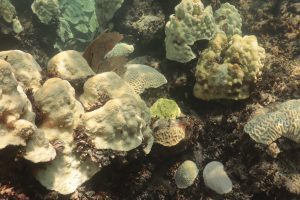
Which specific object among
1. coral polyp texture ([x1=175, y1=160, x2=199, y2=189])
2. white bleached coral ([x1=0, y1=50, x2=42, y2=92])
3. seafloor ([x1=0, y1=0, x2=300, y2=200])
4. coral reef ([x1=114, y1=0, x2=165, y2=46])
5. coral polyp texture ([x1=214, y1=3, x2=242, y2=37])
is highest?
white bleached coral ([x1=0, y1=50, x2=42, y2=92])

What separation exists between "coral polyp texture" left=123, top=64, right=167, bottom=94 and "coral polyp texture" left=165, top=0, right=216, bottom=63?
60 centimetres

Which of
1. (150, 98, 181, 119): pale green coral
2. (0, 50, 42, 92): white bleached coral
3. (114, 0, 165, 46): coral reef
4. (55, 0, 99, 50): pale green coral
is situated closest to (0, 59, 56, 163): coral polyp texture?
(0, 50, 42, 92): white bleached coral

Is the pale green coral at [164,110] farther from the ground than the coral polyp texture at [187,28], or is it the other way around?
the coral polyp texture at [187,28]

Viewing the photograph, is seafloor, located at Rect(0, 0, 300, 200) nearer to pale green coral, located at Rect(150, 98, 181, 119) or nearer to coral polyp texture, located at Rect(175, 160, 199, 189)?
coral polyp texture, located at Rect(175, 160, 199, 189)

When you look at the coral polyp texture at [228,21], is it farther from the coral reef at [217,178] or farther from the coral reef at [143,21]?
the coral reef at [217,178]

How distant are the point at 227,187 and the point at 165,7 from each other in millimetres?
4444

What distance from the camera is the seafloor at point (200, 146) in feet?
14.3

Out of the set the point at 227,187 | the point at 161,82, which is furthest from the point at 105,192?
the point at 161,82

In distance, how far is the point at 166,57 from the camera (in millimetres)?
6605

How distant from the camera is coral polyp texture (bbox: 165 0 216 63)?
6.27m

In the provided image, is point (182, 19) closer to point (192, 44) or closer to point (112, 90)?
point (192, 44)

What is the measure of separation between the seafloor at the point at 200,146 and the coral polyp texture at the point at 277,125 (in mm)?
203

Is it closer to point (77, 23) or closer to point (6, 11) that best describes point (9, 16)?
point (6, 11)

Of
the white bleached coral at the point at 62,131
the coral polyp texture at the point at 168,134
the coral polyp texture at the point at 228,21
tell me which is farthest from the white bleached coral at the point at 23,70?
the coral polyp texture at the point at 228,21
